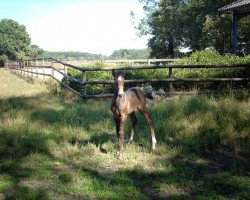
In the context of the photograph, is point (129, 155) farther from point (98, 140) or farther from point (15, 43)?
point (15, 43)

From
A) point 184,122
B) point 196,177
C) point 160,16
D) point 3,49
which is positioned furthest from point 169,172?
point 3,49

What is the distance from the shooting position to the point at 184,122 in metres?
6.97

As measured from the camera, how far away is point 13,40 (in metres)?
76.4

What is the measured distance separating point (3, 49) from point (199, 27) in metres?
54.1

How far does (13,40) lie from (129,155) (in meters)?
76.9

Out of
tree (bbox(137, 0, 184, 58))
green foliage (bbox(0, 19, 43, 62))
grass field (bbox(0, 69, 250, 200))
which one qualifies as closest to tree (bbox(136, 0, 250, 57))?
tree (bbox(137, 0, 184, 58))

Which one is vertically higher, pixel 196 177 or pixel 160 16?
pixel 160 16

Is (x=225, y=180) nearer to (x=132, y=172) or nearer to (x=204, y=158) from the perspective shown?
(x=204, y=158)

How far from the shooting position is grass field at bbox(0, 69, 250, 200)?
443 centimetres

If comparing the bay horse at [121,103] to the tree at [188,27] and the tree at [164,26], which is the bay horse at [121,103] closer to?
the tree at [188,27]

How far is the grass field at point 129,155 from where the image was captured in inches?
174

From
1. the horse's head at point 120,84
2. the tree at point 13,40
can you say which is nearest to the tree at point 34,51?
the tree at point 13,40

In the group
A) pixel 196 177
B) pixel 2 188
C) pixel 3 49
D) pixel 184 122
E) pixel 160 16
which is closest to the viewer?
pixel 2 188

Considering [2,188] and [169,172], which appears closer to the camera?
[2,188]
